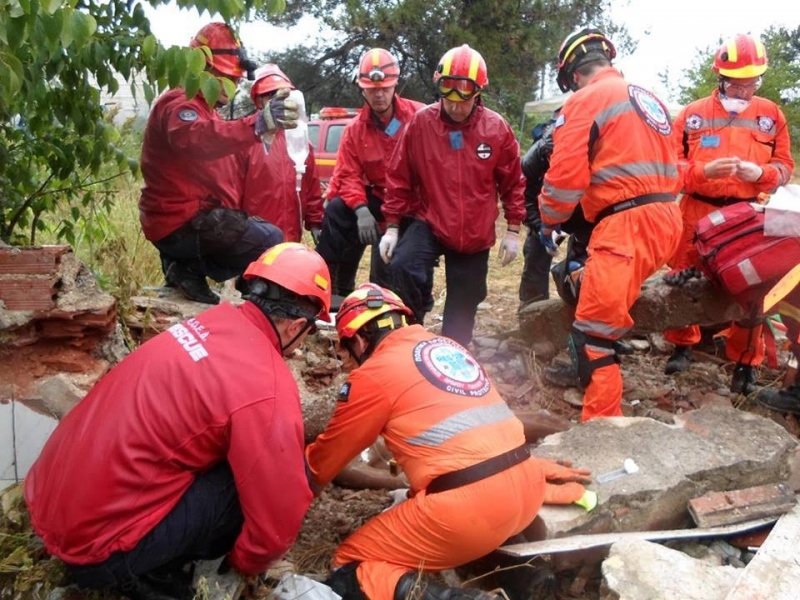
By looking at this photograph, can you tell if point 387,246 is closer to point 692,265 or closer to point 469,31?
point 692,265

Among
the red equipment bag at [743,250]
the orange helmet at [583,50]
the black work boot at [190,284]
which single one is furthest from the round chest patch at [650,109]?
the black work boot at [190,284]

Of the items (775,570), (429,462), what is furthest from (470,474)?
(775,570)

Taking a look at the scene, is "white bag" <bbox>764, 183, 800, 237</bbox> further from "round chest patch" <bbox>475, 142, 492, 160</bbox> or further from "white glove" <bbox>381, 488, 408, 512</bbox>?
"white glove" <bbox>381, 488, 408, 512</bbox>

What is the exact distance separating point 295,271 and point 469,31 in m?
14.4

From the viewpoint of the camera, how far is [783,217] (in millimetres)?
4074

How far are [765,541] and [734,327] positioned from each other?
7.79 feet

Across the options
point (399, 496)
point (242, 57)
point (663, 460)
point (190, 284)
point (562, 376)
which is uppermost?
point (242, 57)

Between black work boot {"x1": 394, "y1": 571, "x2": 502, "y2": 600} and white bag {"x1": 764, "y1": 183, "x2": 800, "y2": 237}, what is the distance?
2.56m

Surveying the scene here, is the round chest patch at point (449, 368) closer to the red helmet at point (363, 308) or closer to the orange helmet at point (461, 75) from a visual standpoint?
the red helmet at point (363, 308)

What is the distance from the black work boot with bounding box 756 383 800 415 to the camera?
14.3ft

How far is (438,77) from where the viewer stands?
4410mm

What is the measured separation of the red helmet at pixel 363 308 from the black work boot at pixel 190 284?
1850 millimetres

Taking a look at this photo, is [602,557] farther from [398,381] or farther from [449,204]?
[449,204]

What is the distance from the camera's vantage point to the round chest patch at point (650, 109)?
3872mm
